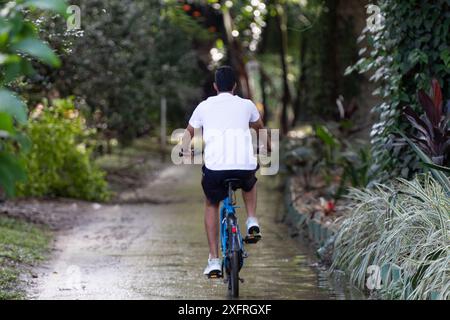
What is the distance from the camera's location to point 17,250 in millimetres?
9820

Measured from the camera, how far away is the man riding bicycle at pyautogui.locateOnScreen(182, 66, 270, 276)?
303 inches

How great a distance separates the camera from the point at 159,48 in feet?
79.5

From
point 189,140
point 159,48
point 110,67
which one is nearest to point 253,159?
point 189,140

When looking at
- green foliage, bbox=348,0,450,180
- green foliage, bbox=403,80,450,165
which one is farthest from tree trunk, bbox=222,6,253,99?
green foliage, bbox=403,80,450,165

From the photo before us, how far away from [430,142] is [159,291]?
2.89 metres

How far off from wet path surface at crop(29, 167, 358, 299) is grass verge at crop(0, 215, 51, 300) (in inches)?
6.9

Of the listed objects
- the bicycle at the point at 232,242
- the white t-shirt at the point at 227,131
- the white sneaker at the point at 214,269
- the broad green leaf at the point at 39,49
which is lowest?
the white sneaker at the point at 214,269

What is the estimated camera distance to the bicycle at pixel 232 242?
7.54m

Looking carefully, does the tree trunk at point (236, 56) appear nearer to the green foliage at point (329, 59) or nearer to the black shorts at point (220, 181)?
the green foliage at point (329, 59)

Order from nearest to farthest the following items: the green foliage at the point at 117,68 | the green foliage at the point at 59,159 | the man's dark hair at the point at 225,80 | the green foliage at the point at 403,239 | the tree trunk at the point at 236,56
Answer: the green foliage at the point at 403,239, the man's dark hair at the point at 225,80, the green foliage at the point at 59,159, the green foliage at the point at 117,68, the tree trunk at the point at 236,56

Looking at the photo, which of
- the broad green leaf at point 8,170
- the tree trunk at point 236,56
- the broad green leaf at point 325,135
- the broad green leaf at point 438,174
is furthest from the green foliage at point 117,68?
the broad green leaf at point 8,170

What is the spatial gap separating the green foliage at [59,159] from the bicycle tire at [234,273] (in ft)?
22.1

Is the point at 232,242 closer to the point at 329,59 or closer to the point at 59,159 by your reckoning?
the point at 59,159
